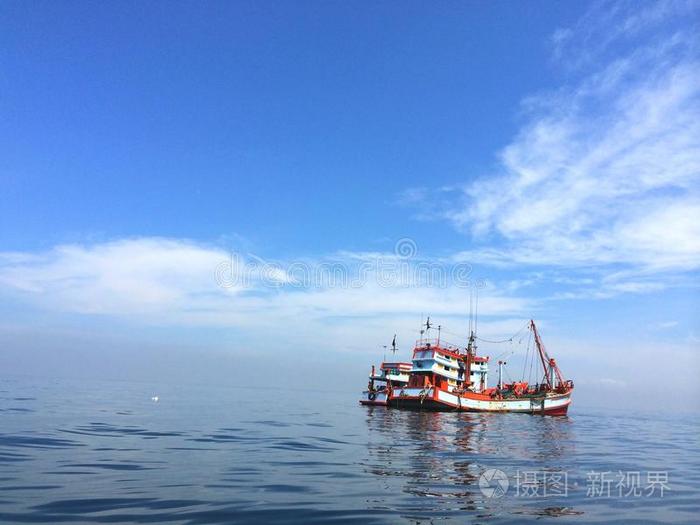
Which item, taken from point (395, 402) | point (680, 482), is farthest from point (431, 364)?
point (680, 482)

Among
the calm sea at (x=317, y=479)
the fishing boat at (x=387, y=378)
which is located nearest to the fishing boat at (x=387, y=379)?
the fishing boat at (x=387, y=378)

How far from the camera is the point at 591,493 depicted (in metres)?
17.3

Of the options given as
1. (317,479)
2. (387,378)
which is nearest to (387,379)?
(387,378)

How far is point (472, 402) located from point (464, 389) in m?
3.81

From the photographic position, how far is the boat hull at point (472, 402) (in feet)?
215

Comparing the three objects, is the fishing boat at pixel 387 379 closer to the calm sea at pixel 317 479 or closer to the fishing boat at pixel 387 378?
the fishing boat at pixel 387 378

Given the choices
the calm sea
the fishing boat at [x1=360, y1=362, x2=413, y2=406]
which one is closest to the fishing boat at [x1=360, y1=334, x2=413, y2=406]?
the fishing boat at [x1=360, y1=362, x2=413, y2=406]

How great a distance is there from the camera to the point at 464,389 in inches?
2837

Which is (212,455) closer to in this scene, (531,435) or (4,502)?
(4,502)

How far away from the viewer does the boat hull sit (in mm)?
65500

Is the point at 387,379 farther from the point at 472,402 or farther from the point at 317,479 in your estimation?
the point at 317,479

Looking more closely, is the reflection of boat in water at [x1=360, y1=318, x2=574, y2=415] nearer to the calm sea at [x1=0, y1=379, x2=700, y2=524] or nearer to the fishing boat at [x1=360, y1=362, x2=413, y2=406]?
the fishing boat at [x1=360, y1=362, x2=413, y2=406]

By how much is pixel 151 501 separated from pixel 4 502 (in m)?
3.96

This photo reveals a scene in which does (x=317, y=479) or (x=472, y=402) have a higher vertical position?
(x=317, y=479)
